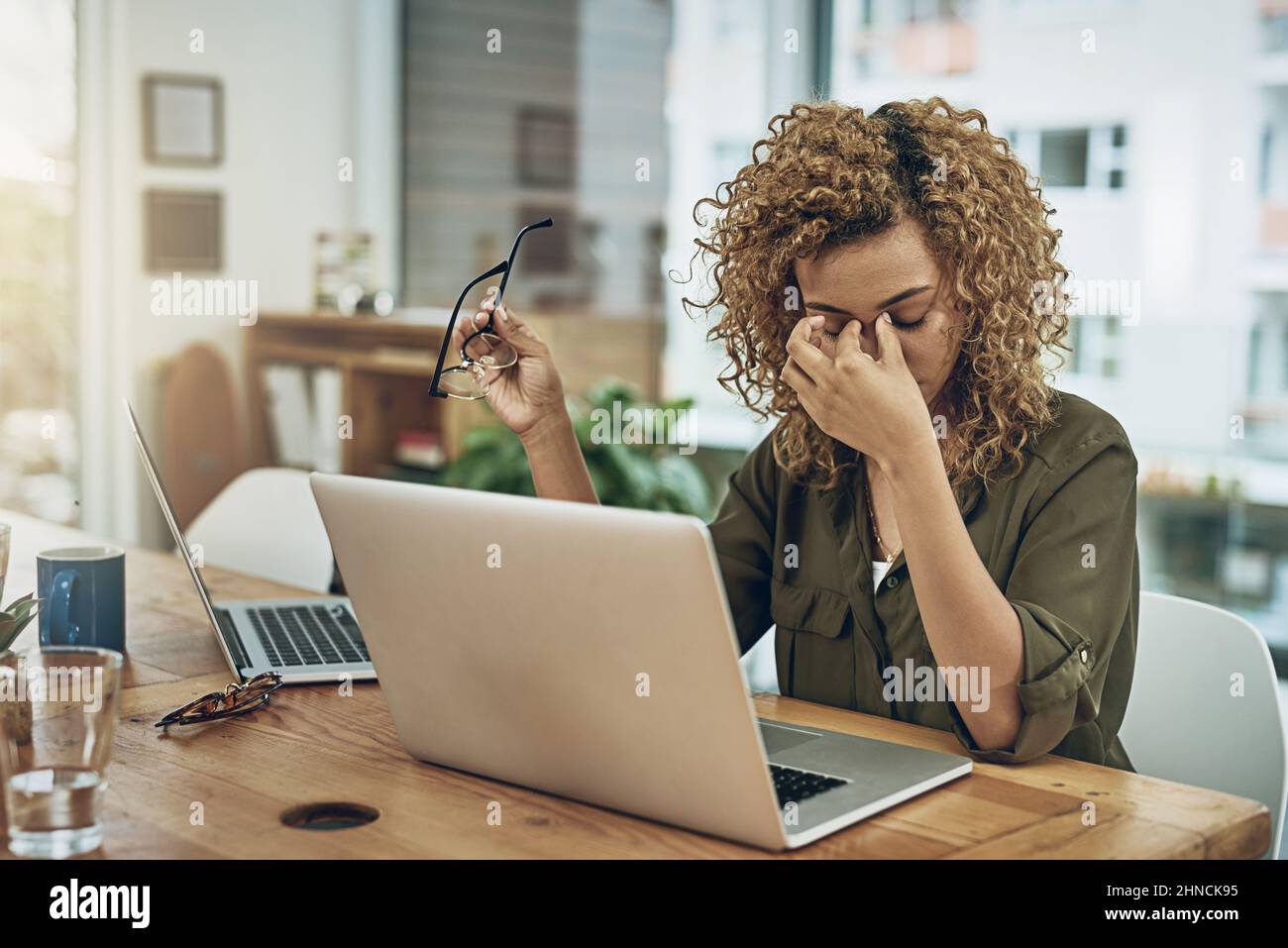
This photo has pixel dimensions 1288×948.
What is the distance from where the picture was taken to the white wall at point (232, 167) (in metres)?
3.87

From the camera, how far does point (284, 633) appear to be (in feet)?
5.37

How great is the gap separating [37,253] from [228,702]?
2954mm

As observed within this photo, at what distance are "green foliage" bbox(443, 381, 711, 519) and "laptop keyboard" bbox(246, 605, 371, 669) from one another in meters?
1.58

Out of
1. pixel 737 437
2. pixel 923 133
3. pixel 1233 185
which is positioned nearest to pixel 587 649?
pixel 923 133

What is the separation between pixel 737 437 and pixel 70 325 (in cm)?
194

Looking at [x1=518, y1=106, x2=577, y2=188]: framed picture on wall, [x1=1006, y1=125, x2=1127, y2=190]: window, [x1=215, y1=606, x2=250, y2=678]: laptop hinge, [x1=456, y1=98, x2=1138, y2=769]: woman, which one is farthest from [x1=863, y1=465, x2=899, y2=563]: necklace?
[x1=518, y1=106, x2=577, y2=188]: framed picture on wall

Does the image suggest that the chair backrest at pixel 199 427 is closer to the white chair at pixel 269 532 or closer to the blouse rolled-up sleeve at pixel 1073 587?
the white chair at pixel 269 532

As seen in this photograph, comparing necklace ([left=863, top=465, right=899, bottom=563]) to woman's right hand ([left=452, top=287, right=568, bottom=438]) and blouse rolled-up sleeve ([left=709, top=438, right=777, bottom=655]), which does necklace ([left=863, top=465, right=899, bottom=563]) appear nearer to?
blouse rolled-up sleeve ([left=709, top=438, right=777, bottom=655])

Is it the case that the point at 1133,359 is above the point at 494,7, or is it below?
below

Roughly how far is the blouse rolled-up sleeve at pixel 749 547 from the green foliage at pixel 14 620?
0.75m

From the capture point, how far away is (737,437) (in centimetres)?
373

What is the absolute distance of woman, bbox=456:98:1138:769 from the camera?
1.20 meters

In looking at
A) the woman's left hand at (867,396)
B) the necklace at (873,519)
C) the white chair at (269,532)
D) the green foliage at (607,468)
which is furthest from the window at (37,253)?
the woman's left hand at (867,396)
